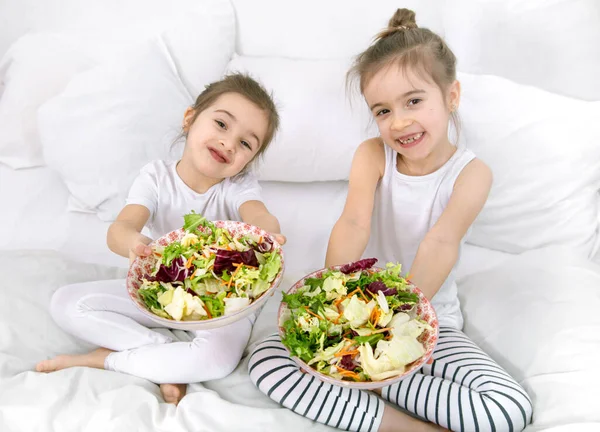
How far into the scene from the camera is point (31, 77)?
149cm

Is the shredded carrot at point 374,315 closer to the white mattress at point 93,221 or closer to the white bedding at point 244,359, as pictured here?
the white bedding at point 244,359

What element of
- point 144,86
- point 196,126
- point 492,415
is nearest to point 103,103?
point 144,86

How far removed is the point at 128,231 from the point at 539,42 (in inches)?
45.4

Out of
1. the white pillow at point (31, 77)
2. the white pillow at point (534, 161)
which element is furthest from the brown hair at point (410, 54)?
the white pillow at point (31, 77)

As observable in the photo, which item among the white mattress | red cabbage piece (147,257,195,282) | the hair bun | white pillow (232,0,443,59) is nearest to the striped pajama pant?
red cabbage piece (147,257,195,282)

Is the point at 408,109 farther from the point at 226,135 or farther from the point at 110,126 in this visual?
the point at 110,126

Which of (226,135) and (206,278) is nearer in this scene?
(206,278)

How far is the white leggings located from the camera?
1031 millimetres

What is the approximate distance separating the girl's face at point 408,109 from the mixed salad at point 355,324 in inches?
12.7

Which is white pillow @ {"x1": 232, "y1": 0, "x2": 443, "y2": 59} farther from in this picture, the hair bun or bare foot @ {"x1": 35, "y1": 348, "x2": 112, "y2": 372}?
bare foot @ {"x1": 35, "y1": 348, "x2": 112, "y2": 372}

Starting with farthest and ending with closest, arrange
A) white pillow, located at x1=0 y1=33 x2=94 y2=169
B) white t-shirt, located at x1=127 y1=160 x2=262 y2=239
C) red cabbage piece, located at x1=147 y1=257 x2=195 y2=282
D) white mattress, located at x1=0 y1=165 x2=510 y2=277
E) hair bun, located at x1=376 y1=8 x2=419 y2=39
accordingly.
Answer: white pillow, located at x1=0 y1=33 x2=94 y2=169, white mattress, located at x1=0 y1=165 x2=510 y2=277, white t-shirt, located at x1=127 y1=160 x2=262 y2=239, hair bun, located at x1=376 y1=8 x2=419 y2=39, red cabbage piece, located at x1=147 y1=257 x2=195 y2=282

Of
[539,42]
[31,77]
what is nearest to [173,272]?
[31,77]

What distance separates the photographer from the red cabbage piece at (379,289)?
34.2 inches

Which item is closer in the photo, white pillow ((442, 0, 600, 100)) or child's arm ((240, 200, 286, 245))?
child's arm ((240, 200, 286, 245))
